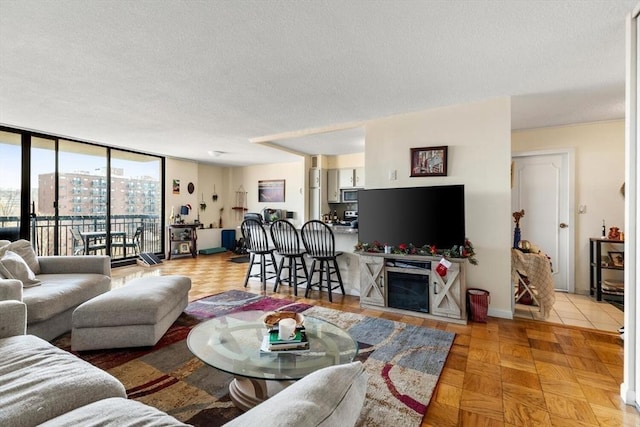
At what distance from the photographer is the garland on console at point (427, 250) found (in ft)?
9.93

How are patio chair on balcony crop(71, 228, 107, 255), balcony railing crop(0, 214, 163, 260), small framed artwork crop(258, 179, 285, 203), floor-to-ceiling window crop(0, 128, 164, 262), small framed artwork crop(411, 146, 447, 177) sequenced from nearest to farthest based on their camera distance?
1. small framed artwork crop(411, 146, 447, 177)
2. floor-to-ceiling window crop(0, 128, 164, 262)
3. balcony railing crop(0, 214, 163, 260)
4. patio chair on balcony crop(71, 228, 107, 255)
5. small framed artwork crop(258, 179, 285, 203)

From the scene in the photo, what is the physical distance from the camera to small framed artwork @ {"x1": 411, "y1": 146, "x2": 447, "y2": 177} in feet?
→ 11.1

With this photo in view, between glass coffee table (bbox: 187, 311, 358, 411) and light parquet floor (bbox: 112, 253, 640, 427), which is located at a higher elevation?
glass coffee table (bbox: 187, 311, 358, 411)

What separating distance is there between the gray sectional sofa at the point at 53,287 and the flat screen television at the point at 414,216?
9.28ft

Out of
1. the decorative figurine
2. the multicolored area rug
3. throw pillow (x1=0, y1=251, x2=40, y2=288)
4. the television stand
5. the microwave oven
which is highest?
the microwave oven

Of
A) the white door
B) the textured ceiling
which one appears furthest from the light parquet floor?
the textured ceiling

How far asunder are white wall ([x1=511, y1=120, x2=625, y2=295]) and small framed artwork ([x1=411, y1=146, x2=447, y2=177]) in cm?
194

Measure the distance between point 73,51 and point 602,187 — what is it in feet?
19.2

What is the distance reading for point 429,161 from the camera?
346 cm

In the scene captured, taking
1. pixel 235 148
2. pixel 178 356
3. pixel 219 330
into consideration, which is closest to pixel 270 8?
pixel 219 330

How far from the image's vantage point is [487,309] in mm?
3043

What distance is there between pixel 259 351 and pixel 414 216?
2.23m

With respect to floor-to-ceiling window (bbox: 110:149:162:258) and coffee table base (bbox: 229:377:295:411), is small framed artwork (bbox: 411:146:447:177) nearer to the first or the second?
coffee table base (bbox: 229:377:295:411)

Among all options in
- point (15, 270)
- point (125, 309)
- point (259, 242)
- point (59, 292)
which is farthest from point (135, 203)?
point (125, 309)
